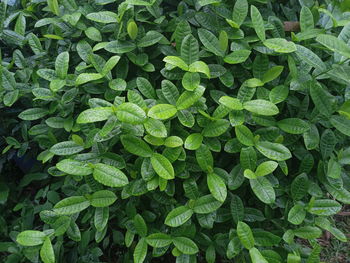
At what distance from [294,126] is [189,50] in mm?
480

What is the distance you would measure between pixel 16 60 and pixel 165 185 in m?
0.97

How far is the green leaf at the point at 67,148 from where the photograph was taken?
4.72 feet

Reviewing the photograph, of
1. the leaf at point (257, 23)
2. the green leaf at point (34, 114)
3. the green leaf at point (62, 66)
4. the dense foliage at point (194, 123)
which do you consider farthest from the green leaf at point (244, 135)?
the green leaf at point (34, 114)

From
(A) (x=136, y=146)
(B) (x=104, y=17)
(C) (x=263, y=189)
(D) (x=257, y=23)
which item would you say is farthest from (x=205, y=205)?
(B) (x=104, y=17)

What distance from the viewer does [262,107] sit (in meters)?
1.28

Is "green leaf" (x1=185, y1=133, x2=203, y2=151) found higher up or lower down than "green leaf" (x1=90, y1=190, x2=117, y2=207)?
higher up

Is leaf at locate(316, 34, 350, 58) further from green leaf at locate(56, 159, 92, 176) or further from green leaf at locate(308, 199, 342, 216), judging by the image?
green leaf at locate(56, 159, 92, 176)

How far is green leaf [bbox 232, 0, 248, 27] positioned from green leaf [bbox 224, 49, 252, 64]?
0.38 ft

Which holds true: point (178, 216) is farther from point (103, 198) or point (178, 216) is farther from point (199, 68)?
point (199, 68)

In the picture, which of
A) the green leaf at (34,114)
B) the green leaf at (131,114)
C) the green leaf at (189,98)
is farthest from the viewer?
the green leaf at (34,114)

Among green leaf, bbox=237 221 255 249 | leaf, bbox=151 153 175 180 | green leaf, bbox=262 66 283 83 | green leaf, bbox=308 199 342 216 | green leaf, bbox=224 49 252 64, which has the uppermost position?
green leaf, bbox=224 49 252 64

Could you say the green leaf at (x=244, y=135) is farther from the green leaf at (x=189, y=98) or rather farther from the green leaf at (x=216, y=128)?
the green leaf at (x=189, y=98)

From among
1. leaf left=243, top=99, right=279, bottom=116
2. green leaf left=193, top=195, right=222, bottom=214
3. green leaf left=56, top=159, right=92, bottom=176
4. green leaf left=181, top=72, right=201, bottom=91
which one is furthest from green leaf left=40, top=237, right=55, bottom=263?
leaf left=243, top=99, right=279, bottom=116

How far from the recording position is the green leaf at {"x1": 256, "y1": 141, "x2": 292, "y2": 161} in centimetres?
131
